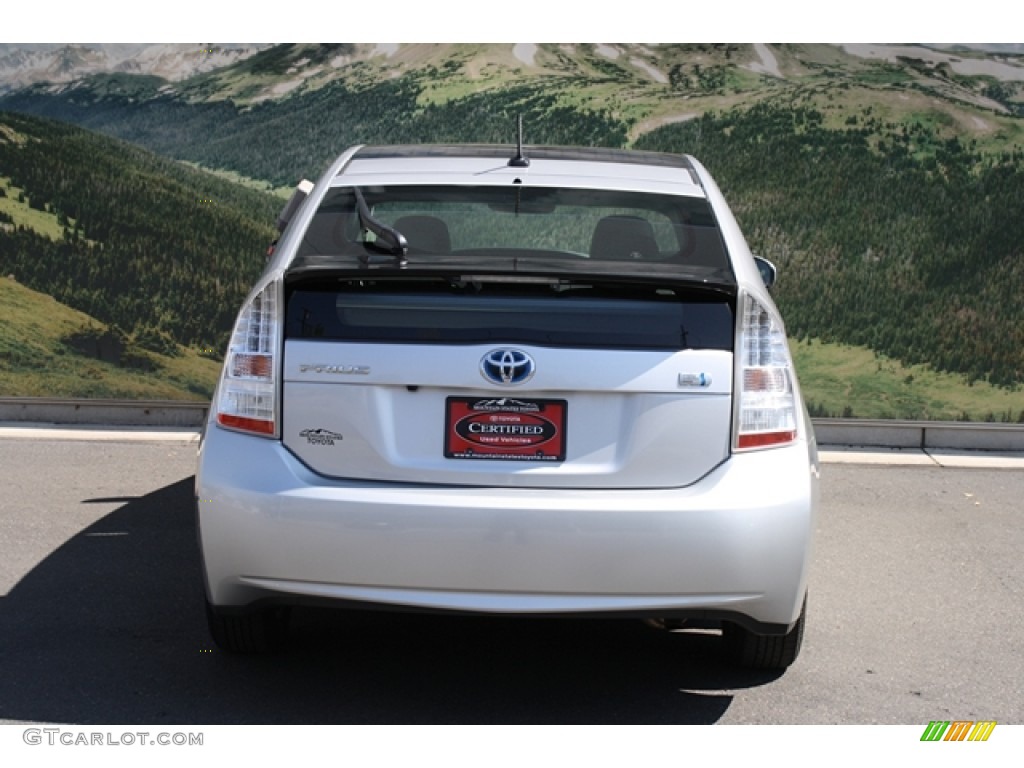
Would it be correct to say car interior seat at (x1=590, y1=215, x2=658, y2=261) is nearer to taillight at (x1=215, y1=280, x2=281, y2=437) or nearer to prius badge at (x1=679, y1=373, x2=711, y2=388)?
prius badge at (x1=679, y1=373, x2=711, y2=388)

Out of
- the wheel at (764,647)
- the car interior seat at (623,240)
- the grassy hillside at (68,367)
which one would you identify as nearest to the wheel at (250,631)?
the wheel at (764,647)

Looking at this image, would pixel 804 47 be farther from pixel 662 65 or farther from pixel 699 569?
pixel 699 569

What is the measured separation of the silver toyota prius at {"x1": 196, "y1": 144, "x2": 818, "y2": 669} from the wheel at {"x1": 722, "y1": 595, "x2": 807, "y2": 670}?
1.26 ft

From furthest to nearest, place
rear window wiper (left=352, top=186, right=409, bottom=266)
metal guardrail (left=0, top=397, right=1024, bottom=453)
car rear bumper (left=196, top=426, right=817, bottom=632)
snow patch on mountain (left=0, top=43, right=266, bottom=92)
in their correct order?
snow patch on mountain (left=0, top=43, right=266, bottom=92) → metal guardrail (left=0, top=397, right=1024, bottom=453) → rear window wiper (left=352, top=186, right=409, bottom=266) → car rear bumper (left=196, top=426, right=817, bottom=632)

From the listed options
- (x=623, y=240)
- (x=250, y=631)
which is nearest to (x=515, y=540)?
(x=250, y=631)

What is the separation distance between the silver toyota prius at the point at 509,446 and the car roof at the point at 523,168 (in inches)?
32.0

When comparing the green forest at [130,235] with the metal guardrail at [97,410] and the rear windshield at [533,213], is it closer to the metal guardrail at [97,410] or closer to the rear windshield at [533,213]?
the metal guardrail at [97,410]

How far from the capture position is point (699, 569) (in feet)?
14.8

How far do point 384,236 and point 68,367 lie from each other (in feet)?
17.4

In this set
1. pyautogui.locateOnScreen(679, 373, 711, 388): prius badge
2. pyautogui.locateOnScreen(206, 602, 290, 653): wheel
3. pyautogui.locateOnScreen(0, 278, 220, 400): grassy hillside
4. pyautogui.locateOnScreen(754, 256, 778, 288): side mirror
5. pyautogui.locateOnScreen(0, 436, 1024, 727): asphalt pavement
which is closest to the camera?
pyautogui.locateOnScreen(679, 373, 711, 388): prius badge

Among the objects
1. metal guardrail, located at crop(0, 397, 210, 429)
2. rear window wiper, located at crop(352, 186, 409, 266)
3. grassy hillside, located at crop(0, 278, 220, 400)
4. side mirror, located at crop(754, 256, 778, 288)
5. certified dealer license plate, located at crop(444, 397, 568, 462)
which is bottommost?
metal guardrail, located at crop(0, 397, 210, 429)

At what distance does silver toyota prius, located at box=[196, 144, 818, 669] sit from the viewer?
4.48m

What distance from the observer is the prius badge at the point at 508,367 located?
14.9 ft
